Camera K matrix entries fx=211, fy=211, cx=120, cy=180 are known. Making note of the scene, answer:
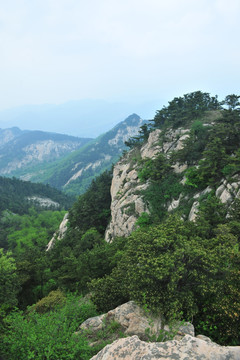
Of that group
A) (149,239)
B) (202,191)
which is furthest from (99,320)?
(202,191)

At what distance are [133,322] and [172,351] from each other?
546cm

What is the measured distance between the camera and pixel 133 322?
35.6 ft

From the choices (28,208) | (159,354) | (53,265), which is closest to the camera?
(159,354)

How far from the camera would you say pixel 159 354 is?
6008mm

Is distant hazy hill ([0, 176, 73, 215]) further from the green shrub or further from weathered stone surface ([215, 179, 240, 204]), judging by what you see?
weathered stone surface ([215, 179, 240, 204])

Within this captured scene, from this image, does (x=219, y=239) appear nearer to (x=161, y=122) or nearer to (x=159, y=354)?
(x=159, y=354)

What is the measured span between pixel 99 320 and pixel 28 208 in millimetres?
114429

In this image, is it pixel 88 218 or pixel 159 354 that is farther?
pixel 88 218

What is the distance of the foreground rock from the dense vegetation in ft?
9.03

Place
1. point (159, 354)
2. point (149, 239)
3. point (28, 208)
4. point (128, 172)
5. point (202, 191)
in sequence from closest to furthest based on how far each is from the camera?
point (159, 354) → point (149, 239) → point (202, 191) → point (128, 172) → point (28, 208)

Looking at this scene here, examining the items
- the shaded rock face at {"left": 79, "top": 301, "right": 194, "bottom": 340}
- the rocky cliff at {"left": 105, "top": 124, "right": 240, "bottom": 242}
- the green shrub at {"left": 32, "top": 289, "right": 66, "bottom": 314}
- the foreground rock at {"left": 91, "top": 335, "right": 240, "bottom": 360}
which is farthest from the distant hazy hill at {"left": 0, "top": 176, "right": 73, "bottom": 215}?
the foreground rock at {"left": 91, "top": 335, "right": 240, "bottom": 360}

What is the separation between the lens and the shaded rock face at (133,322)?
1012 cm

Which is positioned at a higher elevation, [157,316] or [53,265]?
[157,316]

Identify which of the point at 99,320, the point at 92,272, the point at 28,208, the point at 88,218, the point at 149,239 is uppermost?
the point at 149,239
